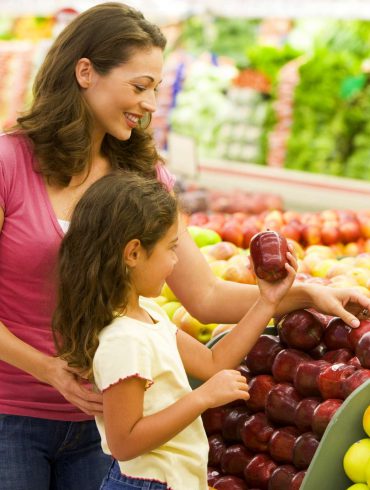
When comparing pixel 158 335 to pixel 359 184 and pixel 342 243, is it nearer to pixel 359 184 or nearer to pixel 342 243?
pixel 342 243

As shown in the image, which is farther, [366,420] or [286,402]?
[286,402]

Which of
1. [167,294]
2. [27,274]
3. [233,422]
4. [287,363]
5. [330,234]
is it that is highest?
[27,274]

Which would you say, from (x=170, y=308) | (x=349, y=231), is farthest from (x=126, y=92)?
(x=349, y=231)

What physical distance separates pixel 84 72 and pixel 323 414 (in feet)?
3.35

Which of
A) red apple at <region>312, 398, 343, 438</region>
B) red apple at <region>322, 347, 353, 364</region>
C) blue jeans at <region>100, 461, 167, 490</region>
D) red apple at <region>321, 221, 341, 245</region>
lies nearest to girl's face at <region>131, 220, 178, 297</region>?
blue jeans at <region>100, 461, 167, 490</region>

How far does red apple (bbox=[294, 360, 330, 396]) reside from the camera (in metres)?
2.25

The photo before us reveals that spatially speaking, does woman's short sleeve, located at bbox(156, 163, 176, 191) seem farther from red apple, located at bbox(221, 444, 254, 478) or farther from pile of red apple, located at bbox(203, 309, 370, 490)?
red apple, located at bbox(221, 444, 254, 478)

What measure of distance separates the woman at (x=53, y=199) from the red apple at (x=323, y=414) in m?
0.27

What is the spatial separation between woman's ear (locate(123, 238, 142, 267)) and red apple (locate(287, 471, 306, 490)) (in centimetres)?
67

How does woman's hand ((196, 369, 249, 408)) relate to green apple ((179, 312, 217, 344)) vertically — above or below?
above

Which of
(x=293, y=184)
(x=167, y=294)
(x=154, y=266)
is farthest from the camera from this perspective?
(x=293, y=184)

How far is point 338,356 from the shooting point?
2.33 metres

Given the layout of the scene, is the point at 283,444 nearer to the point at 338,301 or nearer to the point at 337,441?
the point at 337,441

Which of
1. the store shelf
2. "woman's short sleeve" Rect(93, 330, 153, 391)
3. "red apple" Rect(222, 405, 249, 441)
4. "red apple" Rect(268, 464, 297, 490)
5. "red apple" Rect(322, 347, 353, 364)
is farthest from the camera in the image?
the store shelf
